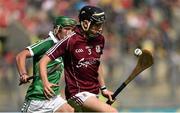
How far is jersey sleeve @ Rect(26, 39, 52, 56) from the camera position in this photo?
8.55m

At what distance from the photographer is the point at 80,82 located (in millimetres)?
8039

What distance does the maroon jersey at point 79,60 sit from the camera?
795cm

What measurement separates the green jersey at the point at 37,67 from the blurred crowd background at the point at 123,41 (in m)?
4.77

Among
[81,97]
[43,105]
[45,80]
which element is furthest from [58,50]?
[43,105]

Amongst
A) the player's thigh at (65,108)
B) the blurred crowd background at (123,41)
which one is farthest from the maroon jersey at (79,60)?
the blurred crowd background at (123,41)

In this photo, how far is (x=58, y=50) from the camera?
7.92 m

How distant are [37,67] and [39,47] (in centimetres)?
26

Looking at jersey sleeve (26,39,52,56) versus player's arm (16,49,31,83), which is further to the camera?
jersey sleeve (26,39,52,56)

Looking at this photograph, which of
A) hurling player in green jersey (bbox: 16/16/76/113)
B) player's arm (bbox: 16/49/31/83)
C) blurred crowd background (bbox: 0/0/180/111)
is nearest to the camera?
player's arm (bbox: 16/49/31/83)

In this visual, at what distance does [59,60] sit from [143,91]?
238 inches

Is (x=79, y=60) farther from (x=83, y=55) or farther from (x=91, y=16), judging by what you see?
(x=91, y=16)

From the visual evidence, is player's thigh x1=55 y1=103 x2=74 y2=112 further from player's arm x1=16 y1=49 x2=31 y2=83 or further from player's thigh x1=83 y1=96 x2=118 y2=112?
player's arm x1=16 y1=49 x2=31 y2=83

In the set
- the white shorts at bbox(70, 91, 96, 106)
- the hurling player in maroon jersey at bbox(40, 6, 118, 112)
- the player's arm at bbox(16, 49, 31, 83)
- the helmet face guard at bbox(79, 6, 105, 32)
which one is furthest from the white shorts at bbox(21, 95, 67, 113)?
the helmet face guard at bbox(79, 6, 105, 32)

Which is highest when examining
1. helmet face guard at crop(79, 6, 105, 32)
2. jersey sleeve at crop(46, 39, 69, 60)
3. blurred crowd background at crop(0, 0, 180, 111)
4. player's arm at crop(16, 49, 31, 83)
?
helmet face guard at crop(79, 6, 105, 32)
